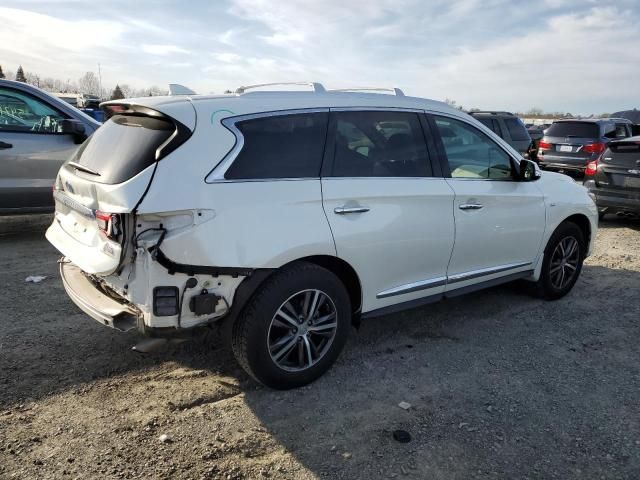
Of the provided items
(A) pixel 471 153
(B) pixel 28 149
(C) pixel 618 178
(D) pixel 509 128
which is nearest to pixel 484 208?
(A) pixel 471 153

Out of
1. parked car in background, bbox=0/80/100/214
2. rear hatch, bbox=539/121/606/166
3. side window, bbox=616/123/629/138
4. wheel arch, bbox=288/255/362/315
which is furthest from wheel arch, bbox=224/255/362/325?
side window, bbox=616/123/629/138

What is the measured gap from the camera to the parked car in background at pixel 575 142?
13109 mm

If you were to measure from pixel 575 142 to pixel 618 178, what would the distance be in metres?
5.66

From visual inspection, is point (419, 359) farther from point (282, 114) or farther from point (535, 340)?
point (282, 114)

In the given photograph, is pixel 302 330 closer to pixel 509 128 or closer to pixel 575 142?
pixel 509 128

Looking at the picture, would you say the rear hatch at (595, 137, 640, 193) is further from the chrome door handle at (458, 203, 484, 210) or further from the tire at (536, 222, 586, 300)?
the chrome door handle at (458, 203, 484, 210)

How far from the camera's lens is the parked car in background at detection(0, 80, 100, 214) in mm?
6344

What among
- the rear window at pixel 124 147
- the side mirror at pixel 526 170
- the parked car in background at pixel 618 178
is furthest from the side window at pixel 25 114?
the parked car in background at pixel 618 178

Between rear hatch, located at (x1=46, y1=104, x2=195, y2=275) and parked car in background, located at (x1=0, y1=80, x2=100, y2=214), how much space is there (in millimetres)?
3337

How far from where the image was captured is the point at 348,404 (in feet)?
10.8

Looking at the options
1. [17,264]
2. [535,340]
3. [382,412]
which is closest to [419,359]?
[382,412]

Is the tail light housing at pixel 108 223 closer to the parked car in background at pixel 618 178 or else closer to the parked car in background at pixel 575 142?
the parked car in background at pixel 618 178

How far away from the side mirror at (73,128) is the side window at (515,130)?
10045mm

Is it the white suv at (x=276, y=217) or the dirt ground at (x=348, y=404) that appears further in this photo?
the white suv at (x=276, y=217)
